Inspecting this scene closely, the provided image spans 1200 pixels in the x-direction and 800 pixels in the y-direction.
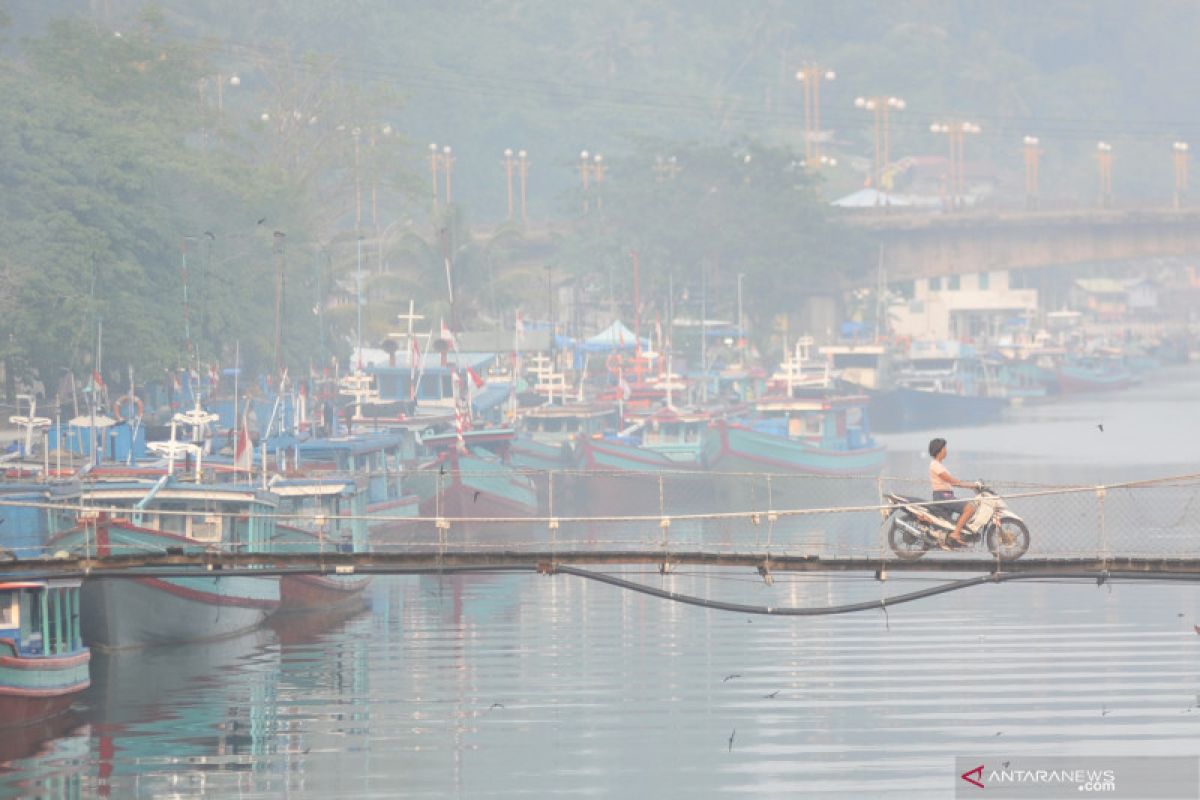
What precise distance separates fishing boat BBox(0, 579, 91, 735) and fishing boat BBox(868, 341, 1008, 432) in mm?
105876

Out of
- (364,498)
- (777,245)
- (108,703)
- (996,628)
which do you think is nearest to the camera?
(108,703)

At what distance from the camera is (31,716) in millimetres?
44000

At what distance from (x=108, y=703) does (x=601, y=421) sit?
6079cm

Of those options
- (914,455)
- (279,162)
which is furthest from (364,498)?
(279,162)

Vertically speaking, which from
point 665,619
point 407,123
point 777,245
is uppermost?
point 407,123

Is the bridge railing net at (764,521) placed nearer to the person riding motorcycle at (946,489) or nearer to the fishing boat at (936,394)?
the person riding motorcycle at (946,489)

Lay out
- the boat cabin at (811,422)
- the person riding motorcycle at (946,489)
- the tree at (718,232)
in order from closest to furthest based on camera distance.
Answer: the person riding motorcycle at (946,489)
the boat cabin at (811,422)
the tree at (718,232)

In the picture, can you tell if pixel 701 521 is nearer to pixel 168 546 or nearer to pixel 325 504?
pixel 325 504

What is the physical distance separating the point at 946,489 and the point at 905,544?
1.24m

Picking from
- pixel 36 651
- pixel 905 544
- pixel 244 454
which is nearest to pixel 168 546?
pixel 36 651

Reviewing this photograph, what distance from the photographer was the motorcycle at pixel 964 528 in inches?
1524

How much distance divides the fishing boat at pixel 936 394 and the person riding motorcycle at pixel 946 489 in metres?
108

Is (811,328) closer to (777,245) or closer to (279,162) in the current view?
(777,245)

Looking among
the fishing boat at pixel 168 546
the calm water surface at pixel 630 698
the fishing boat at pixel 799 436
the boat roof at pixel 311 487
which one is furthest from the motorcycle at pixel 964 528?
the fishing boat at pixel 799 436
